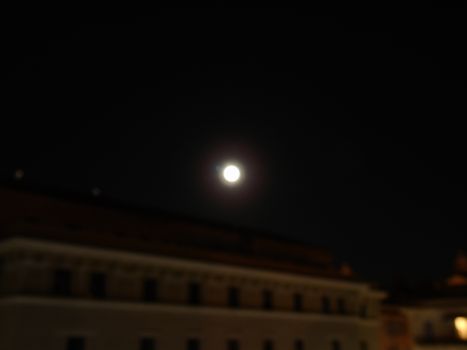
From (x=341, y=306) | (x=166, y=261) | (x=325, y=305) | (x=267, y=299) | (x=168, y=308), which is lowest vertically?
(x=168, y=308)

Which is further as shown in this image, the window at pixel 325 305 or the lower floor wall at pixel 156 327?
the window at pixel 325 305

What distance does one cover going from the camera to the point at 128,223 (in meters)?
36.8

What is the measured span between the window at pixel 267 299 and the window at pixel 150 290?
8938mm

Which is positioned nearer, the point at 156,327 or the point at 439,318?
the point at 156,327

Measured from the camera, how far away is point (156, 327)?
30.1m

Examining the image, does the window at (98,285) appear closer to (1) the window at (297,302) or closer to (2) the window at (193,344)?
(2) the window at (193,344)

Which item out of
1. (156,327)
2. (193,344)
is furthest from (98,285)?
(193,344)

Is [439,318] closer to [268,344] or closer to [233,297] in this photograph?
[268,344]

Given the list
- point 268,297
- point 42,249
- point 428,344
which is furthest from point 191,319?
point 428,344

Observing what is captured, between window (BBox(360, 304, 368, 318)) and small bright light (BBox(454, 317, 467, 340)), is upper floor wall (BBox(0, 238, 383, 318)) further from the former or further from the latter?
small bright light (BBox(454, 317, 467, 340))

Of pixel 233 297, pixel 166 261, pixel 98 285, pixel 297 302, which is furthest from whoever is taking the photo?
pixel 297 302

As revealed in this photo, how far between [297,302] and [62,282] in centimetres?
1794

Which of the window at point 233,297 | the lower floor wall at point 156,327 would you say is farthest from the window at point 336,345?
the window at point 233,297

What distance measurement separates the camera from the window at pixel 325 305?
41.2 meters
